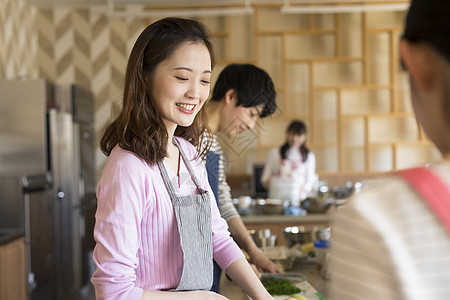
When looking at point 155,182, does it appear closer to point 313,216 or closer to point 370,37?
point 313,216

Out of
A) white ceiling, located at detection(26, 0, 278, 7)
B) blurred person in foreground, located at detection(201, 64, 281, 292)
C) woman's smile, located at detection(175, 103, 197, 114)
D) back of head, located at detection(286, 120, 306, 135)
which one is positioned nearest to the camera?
woman's smile, located at detection(175, 103, 197, 114)

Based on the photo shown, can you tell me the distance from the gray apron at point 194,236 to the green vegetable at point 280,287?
1.84ft

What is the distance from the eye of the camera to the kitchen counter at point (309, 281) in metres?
2.08

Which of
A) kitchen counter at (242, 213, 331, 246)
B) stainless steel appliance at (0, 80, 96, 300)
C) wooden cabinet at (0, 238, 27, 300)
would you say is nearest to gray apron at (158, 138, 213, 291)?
wooden cabinet at (0, 238, 27, 300)

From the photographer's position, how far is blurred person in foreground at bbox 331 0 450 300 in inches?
23.0

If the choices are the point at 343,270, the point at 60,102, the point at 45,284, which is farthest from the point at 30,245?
the point at 343,270

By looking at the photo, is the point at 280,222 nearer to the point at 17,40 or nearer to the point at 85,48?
the point at 17,40

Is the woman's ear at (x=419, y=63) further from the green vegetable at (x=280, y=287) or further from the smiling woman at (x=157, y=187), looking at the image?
the green vegetable at (x=280, y=287)

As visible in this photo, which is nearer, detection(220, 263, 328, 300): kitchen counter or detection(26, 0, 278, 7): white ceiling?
detection(220, 263, 328, 300): kitchen counter

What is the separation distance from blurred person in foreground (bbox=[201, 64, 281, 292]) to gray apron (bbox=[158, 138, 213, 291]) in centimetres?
85

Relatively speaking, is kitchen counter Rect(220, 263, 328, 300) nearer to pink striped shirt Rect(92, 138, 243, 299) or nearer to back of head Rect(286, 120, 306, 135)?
pink striped shirt Rect(92, 138, 243, 299)

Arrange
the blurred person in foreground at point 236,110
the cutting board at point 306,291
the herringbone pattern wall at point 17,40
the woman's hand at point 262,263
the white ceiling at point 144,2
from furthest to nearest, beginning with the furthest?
the white ceiling at point 144,2 < the herringbone pattern wall at point 17,40 < the blurred person in foreground at point 236,110 < the woman's hand at point 262,263 < the cutting board at point 306,291

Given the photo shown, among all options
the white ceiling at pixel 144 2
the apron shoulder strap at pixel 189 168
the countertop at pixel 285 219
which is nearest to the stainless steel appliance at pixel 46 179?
the white ceiling at pixel 144 2

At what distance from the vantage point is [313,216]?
4375 mm
